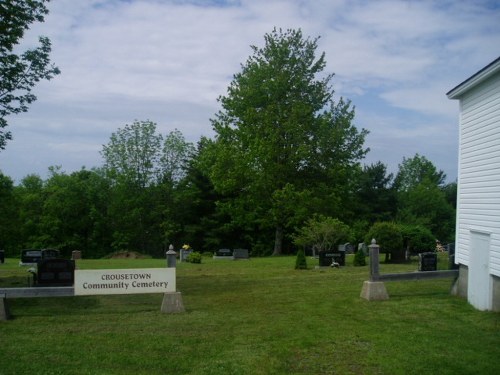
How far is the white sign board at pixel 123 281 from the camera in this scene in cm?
1140

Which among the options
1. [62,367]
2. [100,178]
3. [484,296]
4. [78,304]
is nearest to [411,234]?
[484,296]

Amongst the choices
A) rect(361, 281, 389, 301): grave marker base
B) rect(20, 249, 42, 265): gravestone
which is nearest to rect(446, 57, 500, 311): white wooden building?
rect(361, 281, 389, 301): grave marker base

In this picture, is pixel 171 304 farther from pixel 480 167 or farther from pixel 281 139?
pixel 281 139

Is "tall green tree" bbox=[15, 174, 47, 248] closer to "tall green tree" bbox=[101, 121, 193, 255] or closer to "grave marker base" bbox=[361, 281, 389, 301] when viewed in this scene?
"tall green tree" bbox=[101, 121, 193, 255]

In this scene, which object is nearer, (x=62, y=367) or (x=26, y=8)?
A: (x=62, y=367)

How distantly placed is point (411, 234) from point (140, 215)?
111ft

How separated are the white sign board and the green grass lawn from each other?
0.56 meters

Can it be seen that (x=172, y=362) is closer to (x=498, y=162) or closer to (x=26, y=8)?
(x=498, y=162)

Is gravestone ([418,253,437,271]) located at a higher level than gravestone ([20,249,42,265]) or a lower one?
higher

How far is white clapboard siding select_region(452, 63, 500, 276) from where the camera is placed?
11219 millimetres

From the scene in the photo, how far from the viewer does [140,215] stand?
54031mm

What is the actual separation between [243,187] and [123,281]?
2842cm

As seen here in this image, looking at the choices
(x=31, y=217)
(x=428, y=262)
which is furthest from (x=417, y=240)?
(x=31, y=217)

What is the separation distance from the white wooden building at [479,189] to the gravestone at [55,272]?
11.0 m
